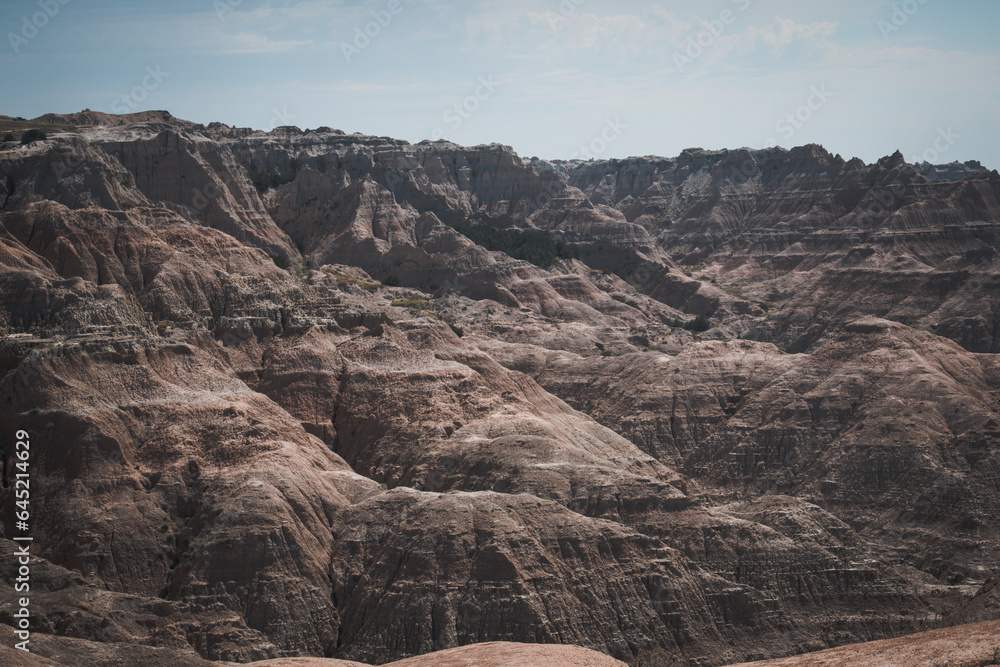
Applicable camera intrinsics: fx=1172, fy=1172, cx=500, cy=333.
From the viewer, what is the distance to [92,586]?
62.8 m

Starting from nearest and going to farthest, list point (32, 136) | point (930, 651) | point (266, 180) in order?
1. point (930, 651)
2. point (32, 136)
3. point (266, 180)

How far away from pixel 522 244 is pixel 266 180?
136ft

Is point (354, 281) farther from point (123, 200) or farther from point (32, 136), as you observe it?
point (32, 136)

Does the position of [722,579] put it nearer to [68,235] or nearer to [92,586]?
[92,586]

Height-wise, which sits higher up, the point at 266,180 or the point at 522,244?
the point at 266,180

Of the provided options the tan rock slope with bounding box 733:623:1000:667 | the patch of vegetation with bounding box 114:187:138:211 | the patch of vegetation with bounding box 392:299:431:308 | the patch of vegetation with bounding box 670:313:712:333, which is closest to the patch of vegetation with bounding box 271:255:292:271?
the patch of vegetation with bounding box 392:299:431:308

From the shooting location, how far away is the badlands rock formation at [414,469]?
6575cm

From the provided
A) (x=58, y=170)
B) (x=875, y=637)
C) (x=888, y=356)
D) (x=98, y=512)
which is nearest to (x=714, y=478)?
(x=888, y=356)

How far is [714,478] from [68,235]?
5904cm

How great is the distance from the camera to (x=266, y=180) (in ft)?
588

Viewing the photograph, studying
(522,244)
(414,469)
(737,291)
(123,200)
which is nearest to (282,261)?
(123,200)

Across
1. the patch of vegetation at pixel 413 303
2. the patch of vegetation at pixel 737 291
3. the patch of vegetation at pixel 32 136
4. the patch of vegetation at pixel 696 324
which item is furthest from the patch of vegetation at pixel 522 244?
the patch of vegetation at pixel 32 136

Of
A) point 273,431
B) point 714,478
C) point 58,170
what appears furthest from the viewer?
point 58,170

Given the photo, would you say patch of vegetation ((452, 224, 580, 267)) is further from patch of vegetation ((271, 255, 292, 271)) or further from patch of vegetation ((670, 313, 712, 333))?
patch of vegetation ((271, 255, 292, 271))
